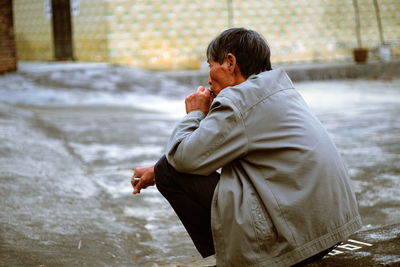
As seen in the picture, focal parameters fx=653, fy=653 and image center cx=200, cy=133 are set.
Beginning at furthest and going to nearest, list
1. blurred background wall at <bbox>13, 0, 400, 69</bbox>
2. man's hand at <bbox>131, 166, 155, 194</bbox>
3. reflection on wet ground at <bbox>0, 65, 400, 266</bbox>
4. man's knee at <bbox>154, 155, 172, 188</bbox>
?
1. blurred background wall at <bbox>13, 0, 400, 69</bbox>
2. reflection on wet ground at <bbox>0, 65, 400, 266</bbox>
3. man's hand at <bbox>131, 166, 155, 194</bbox>
4. man's knee at <bbox>154, 155, 172, 188</bbox>

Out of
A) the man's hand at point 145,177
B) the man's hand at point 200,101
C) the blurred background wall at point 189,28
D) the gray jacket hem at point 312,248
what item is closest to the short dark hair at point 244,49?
the man's hand at point 200,101

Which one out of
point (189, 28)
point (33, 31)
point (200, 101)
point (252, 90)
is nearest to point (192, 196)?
point (200, 101)

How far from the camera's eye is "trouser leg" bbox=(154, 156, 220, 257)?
8.07 ft

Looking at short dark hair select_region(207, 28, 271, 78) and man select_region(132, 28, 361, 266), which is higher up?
short dark hair select_region(207, 28, 271, 78)

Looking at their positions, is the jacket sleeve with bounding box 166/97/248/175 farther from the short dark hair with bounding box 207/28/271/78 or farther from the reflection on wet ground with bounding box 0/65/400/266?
the reflection on wet ground with bounding box 0/65/400/266

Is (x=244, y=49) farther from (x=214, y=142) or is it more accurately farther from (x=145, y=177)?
(x=145, y=177)

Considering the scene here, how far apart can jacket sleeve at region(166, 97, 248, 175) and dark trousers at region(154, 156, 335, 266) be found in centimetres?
7

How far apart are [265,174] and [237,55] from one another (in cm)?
46

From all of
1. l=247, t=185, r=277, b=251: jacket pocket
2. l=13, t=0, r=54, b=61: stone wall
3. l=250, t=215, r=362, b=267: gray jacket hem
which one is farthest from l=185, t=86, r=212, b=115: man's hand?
l=13, t=0, r=54, b=61: stone wall

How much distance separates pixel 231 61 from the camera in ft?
8.07

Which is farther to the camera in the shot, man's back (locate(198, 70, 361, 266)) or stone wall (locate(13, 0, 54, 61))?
stone wall (locate(13, 0, 54, 61))

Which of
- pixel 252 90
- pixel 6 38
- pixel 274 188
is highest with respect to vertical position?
pixel 252 90

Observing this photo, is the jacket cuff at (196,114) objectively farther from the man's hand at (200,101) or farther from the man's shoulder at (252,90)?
the man's shoulder at (252,90)

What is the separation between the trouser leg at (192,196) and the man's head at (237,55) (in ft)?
1.26
